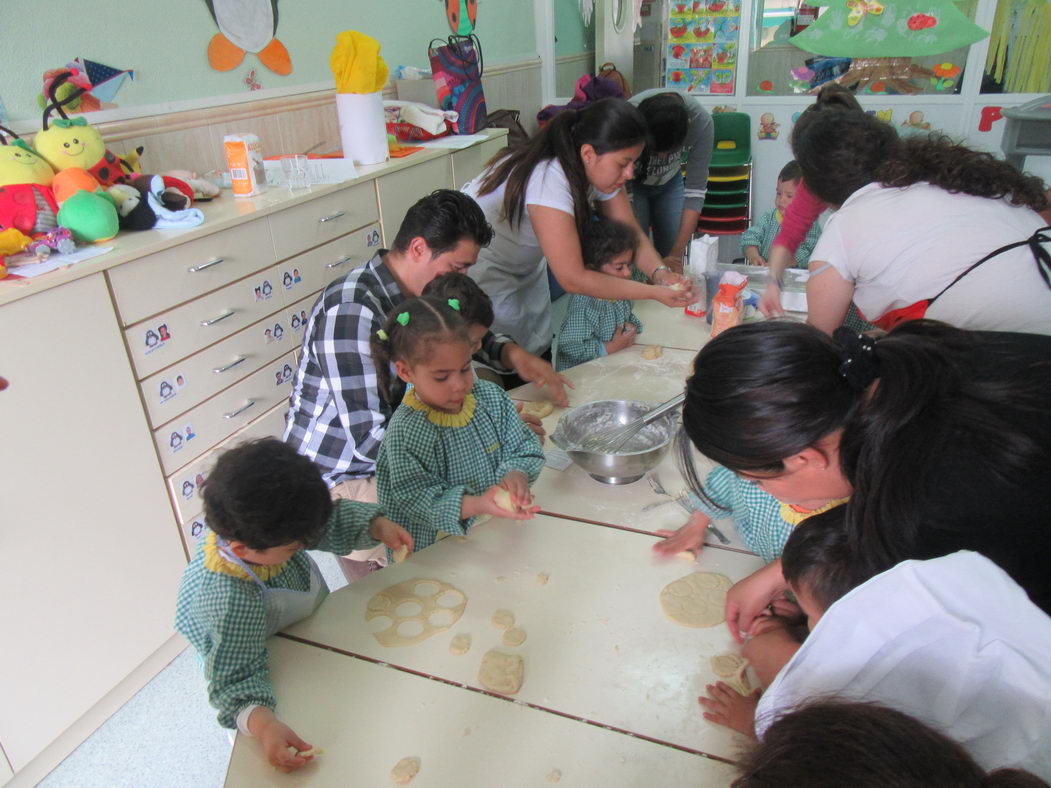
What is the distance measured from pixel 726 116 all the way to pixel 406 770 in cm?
422

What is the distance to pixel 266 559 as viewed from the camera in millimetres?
1046

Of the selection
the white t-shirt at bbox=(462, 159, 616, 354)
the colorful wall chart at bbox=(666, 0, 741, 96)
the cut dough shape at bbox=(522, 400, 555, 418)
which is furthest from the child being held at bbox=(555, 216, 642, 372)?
the colorful wall chart at bbox=(666, 0, 741, 96)

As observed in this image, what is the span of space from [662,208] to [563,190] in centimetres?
165

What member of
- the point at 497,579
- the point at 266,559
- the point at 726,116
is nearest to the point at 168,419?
the point at 266,559

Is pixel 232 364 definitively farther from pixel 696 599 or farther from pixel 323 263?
pixel 696 599

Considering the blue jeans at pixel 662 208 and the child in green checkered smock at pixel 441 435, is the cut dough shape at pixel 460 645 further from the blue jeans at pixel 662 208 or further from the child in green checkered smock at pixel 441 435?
the blue jeans at pixel 662 208

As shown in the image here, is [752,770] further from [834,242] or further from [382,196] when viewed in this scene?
[382,196]

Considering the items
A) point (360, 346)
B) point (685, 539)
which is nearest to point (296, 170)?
point (360, 346)

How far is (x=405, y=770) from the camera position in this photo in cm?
81

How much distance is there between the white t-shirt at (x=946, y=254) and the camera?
1271 millimetres

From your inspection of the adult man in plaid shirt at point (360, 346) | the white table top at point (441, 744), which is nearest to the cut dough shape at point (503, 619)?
the white table top at point (441, 744)

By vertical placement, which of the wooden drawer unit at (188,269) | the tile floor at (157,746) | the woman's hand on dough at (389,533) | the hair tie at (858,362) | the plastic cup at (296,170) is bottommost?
the tile floor at (157,746)

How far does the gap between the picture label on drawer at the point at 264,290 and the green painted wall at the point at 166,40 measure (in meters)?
0.71

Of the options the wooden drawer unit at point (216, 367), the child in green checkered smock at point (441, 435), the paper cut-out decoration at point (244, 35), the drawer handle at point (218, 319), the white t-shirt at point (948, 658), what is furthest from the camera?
the paper cut-out decoration at point (244, 35)
